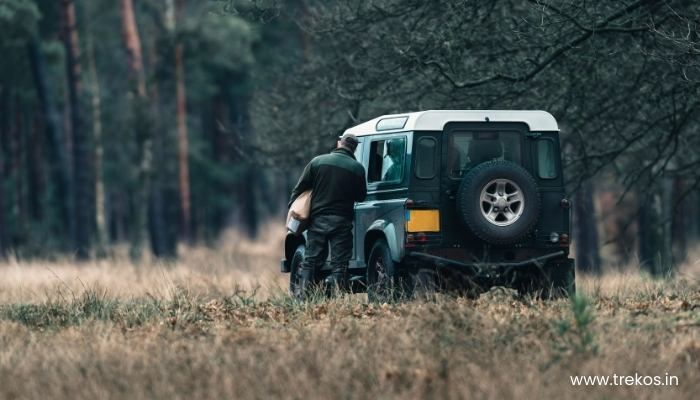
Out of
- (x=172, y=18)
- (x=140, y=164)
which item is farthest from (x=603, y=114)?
(x=172, y=18)

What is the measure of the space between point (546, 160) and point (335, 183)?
2.20 metres

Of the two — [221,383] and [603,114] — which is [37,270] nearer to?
[603,114]

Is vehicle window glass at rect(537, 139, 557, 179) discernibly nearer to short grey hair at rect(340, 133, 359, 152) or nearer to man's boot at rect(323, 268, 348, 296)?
short grey hair at rect(340, 133, 359, 152)

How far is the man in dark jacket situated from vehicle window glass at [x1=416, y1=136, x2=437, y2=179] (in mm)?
900

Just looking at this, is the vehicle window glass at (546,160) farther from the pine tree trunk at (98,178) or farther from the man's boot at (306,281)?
the pine tree trunk at (98,178)

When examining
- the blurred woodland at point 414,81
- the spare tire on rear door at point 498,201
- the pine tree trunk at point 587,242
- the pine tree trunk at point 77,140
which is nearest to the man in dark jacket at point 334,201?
the spare tire on rear door at point 498,201

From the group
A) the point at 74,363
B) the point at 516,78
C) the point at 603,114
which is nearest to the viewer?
the point at 74,363

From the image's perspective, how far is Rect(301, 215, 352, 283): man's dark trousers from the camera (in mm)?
14336

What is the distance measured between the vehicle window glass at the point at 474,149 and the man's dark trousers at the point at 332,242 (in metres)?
1.46

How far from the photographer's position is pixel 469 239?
13.5m

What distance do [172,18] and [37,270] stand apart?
15140 millimetres

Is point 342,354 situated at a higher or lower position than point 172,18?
lower

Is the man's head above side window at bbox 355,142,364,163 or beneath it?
above

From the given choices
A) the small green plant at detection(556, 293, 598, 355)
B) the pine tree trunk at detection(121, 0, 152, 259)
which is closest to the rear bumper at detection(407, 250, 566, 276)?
the small green plant at detection(556, 293, 598, 355)
